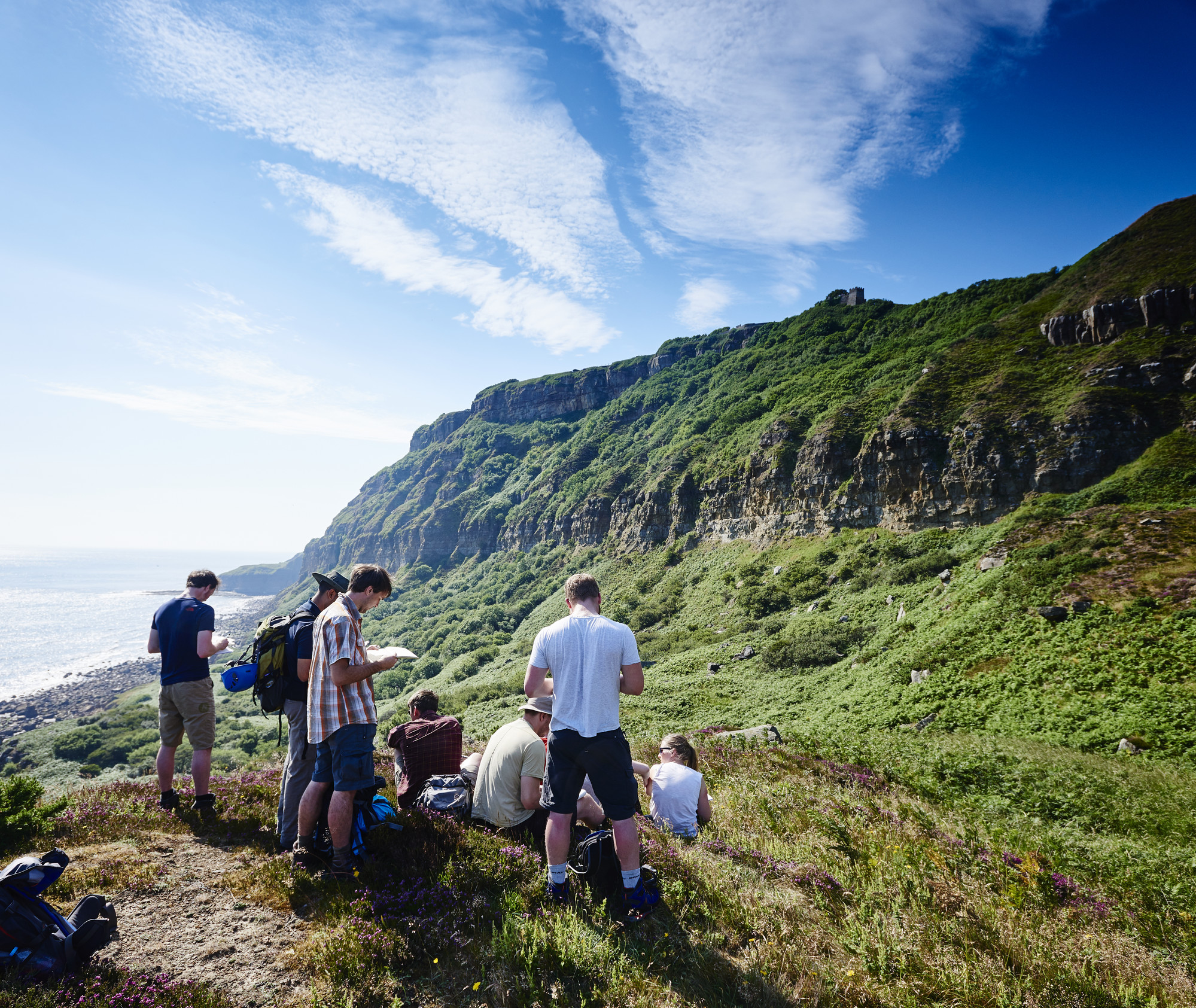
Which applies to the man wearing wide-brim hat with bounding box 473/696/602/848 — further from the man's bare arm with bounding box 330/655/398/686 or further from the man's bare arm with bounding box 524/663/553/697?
the man's bare arm with bounding box 330/655/398/686

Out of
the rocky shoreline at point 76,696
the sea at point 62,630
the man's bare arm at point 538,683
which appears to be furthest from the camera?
the sea at point 62,630

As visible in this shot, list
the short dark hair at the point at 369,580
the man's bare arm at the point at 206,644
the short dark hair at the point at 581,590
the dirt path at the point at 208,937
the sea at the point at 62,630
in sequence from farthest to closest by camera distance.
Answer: the sea at the point at 62,630, the man's bare arm at the point at 206,644, the short dark hair at the point at 369,580, the short dark hair at the point at 581,590, the dirt path at the point at 208,937

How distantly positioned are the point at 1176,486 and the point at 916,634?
41.4 feet

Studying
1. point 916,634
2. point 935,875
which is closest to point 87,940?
point 935,875

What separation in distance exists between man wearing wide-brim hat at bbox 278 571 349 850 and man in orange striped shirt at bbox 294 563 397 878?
0.47 meters

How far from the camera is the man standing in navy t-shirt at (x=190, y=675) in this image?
5.62 metres

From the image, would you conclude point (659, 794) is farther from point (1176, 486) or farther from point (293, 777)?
point (1176, 486)

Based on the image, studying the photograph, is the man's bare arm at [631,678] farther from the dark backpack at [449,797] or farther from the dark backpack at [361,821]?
the dark backpack at [449,797]

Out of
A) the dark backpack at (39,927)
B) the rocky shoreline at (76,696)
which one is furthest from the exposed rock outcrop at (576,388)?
the dark backpack at (39,927)

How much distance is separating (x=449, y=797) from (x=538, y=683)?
2.43m

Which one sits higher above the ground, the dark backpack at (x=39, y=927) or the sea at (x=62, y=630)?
the dark backpack at (x=39, y=927)

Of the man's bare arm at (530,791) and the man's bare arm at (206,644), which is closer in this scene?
the man's bare arm at (530,791)

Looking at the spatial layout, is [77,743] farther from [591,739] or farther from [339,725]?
[591,739]

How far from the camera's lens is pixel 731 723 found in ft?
57.3
